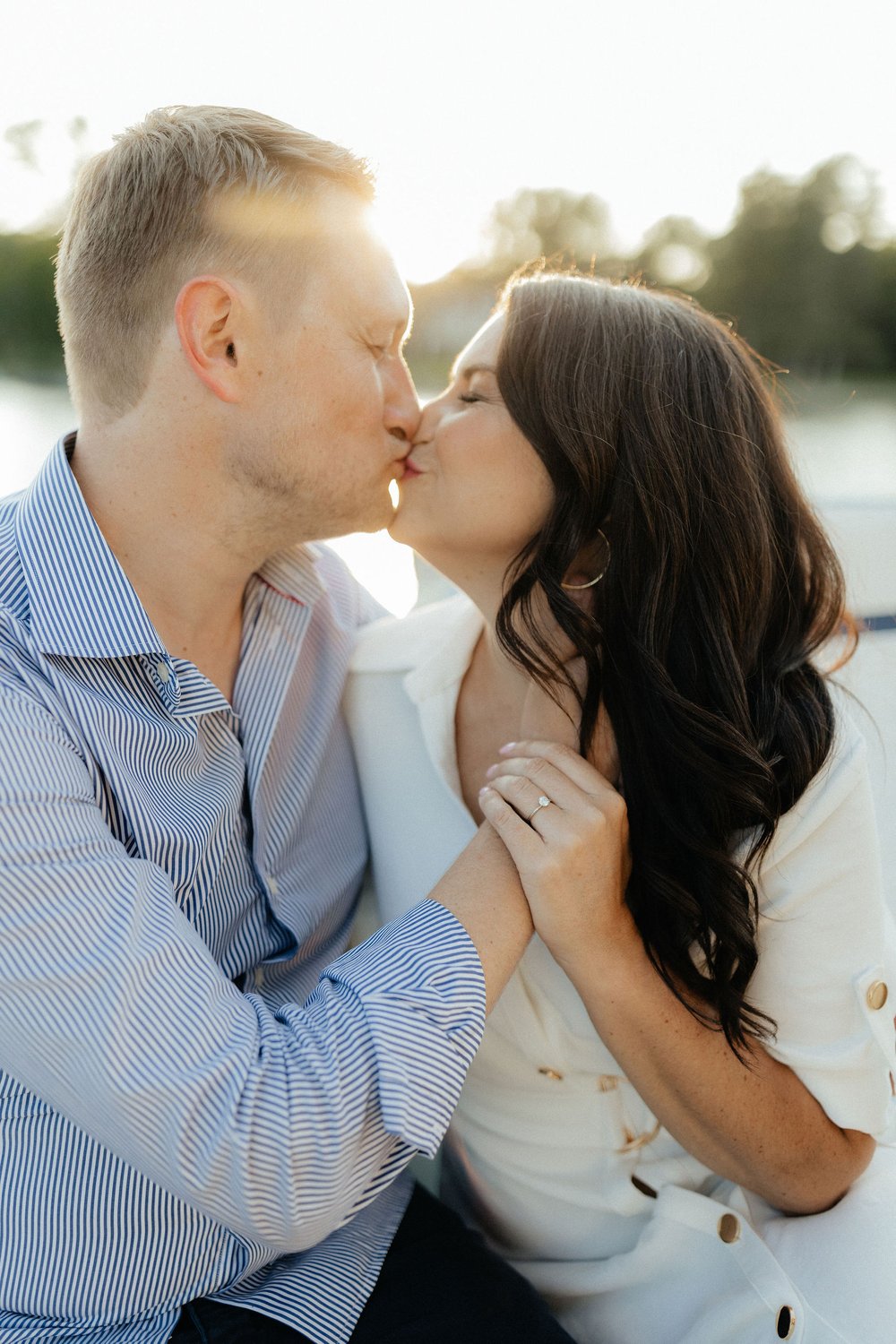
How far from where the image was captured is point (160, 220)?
1582mm

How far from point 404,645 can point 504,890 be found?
66 cm

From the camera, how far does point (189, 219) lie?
5.20ft

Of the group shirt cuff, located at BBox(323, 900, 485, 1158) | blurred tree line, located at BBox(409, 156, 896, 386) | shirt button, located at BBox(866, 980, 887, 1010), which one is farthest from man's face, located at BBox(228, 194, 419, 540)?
blurred tree line, located at BBox(409, 156, 896, 386)

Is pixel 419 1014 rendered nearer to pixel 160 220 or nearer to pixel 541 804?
pixel 541 804

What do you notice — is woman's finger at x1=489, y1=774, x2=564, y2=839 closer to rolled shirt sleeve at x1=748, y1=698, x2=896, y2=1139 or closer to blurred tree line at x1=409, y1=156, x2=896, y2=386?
rolled shirt sleeve at x1=748, y1=698, x2=896, y2=1139

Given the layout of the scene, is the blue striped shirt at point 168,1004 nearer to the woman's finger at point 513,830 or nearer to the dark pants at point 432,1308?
the dark pants at point 432,1308

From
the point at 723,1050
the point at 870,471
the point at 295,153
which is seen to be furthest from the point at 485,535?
the point at 870,471

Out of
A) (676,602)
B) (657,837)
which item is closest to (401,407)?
(676,602)

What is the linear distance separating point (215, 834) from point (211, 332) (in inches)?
28.9

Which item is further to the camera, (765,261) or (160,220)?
(765,261)

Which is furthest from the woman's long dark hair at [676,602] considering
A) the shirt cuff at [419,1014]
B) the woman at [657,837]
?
the shirt cuff at [419,1014]

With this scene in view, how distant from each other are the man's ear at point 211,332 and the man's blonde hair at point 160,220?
0.04 meters

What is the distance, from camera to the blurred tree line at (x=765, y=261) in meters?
4.97

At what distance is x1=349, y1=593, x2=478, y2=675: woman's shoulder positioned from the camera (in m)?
1.87
